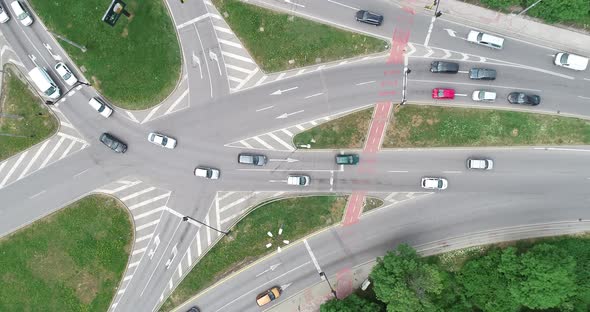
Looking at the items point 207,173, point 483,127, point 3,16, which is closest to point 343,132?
point 483,127

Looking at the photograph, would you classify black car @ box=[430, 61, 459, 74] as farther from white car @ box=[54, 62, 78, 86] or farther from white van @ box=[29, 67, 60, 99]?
white van @ box=[29, 67, 60, 99]

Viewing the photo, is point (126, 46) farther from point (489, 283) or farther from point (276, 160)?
point (489, 283)

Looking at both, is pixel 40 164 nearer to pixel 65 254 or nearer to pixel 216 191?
pixel 65 254

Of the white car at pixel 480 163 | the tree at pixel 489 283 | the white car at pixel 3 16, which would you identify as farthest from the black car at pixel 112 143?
the tree at pixel 489 283

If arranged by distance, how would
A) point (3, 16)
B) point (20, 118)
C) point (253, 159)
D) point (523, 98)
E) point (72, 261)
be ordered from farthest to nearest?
point (20, 118) → point (72, 261) → point (3, 16) → point (253, 159) → point (523, 98)

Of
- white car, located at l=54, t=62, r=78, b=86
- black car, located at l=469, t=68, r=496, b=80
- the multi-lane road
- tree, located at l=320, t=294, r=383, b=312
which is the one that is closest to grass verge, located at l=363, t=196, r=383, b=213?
the multi-lane road

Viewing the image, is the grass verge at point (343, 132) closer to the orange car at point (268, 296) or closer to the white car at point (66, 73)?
the orange car at point (268, 296)

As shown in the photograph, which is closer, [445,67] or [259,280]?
[445,67]
